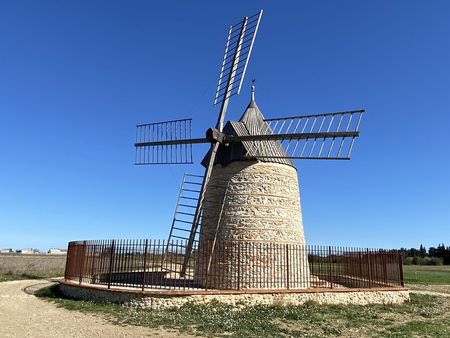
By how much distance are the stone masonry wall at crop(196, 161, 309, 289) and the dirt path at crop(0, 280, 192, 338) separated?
16.9 feet

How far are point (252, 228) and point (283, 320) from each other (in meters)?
4.95

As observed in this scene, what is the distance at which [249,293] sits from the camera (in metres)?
14.1

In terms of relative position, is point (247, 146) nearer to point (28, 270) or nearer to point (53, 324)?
point (53, 324)

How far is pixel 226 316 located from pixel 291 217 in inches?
249

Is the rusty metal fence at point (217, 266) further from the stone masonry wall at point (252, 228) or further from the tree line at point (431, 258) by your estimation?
the tree line at point (431, 258)

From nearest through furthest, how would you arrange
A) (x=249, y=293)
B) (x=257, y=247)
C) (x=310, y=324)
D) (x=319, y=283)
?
(x=310, y=324) → (x=249, y=293) → (x=257, y=247) → (x=319, y=283)

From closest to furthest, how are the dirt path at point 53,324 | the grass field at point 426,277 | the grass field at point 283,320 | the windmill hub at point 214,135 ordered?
the dirt path at point 53,324 < the grass field at point 283,320 < the windmill hub at point 214,135 < the grass field at point 426,277

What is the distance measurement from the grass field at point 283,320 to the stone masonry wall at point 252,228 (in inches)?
86.9

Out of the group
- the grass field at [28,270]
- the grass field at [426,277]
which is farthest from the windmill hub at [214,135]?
the grass field at [426,277]

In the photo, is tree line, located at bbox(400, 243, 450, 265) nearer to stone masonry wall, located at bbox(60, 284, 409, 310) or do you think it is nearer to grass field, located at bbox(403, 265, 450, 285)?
grass field, located at bbox(403, 265, 450, 285)

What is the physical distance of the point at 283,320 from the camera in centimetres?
1217

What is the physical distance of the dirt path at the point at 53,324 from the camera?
10.0m

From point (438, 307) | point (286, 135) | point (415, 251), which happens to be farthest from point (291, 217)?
point (415, 251)

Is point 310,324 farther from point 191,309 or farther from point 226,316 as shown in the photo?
point 191,309
